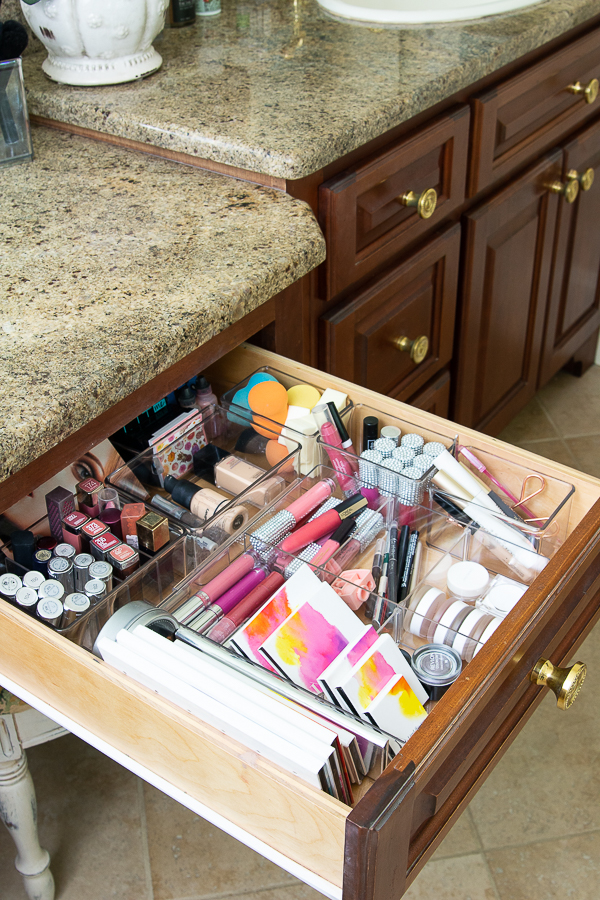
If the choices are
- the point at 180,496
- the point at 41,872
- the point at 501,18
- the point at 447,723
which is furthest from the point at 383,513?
the point at 501,18

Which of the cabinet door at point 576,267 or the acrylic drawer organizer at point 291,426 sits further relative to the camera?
the cabinet door at point 576,267

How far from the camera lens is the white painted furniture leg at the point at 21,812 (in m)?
0.90

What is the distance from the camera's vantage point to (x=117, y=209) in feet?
2.92

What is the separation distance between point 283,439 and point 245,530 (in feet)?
0.42

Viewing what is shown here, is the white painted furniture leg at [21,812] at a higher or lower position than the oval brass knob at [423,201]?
lower

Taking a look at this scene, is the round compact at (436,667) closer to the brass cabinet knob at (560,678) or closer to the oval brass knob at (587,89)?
the brass cabinet knob at (560,678)

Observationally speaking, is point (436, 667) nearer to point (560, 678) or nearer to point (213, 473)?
point (560, 678)

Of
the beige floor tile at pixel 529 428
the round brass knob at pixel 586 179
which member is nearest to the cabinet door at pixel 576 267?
the round brass knob at pixel 586 179

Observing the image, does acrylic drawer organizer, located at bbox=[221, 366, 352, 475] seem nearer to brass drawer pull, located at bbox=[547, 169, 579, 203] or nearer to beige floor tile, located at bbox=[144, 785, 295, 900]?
beige floor tile, located at bbox=[144, 785, 295, 900]

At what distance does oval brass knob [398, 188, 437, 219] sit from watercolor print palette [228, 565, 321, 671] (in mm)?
600

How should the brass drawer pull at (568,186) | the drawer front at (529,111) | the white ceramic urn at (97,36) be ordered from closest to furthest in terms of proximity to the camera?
the white ceramic urn at (97,36)
the drawer front at (529,111)
the brass drawer pull at (568,186)

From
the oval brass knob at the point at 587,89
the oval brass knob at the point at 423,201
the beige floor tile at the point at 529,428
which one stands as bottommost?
the beige floor tile at the point at 529,428

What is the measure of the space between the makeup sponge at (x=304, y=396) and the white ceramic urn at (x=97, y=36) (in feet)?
1.60

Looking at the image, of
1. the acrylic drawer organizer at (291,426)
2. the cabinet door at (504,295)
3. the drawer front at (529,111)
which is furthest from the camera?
the cabinet door at (504,295)
